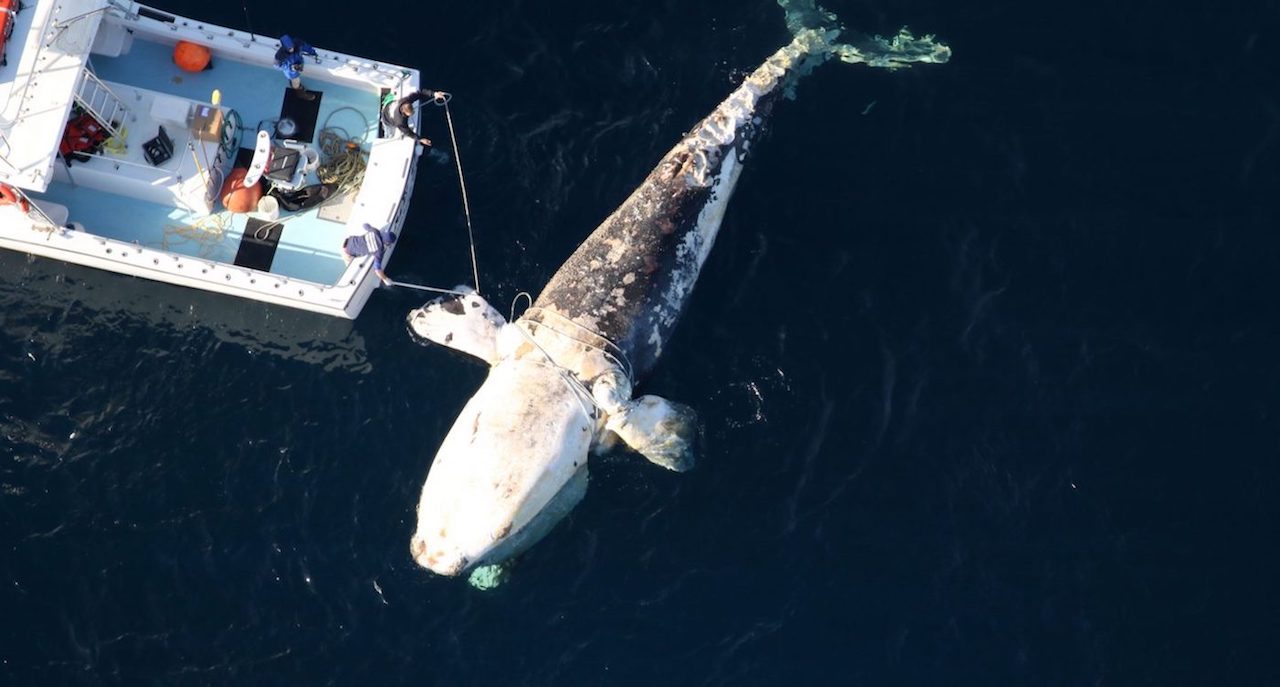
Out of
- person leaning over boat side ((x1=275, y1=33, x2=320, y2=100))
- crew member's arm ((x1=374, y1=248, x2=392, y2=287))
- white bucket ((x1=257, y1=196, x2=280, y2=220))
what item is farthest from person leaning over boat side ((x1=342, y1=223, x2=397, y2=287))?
person leaning over boat side ((x1=275, y1=33, x2=320, y2=100))

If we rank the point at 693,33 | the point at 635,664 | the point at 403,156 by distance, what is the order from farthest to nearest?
the point at 693,33 < the point at 403,156 < the point at 635,664

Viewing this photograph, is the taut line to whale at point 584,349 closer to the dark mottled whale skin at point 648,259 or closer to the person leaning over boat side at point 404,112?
the dark mottled whale skin at point 648,259

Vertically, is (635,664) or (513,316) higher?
(513,316)

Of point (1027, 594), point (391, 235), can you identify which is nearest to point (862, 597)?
point (1027, 594)

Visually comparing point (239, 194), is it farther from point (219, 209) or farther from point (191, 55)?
point (191, 55)

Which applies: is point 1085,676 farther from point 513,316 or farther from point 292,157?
point 292,157

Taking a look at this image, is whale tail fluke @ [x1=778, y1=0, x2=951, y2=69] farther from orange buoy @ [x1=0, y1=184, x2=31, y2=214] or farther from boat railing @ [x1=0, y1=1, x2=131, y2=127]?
orange buoy @ [x1=0, y1=184, x2=31, y2=214]

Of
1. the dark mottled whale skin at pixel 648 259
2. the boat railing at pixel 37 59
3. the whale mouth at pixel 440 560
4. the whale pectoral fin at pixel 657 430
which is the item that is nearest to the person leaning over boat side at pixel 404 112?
the dark mottled whale skin at pixel 648 259
